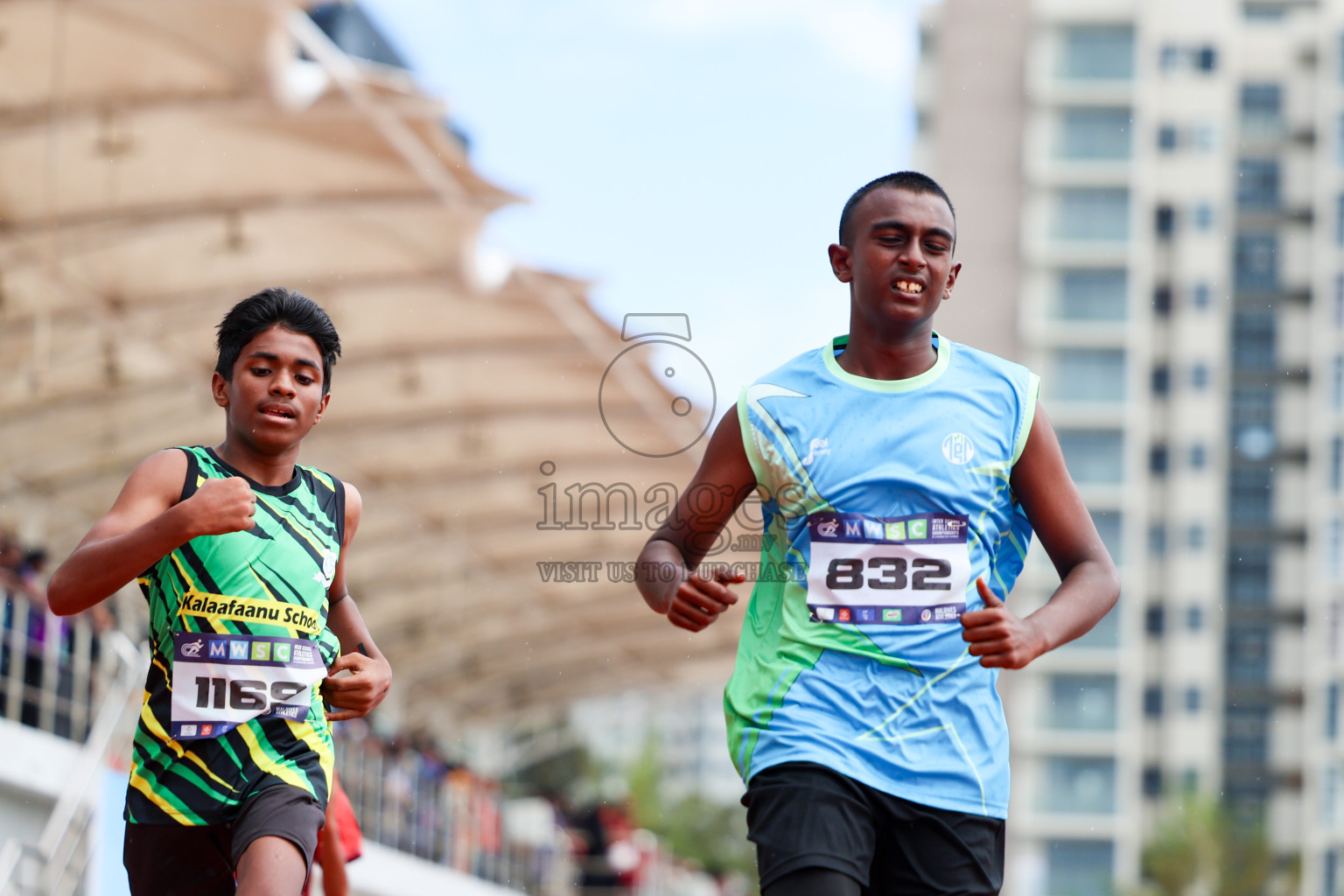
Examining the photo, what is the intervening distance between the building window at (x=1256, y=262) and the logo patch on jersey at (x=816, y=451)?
67282mm

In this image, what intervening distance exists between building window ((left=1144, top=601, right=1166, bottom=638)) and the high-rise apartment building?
0.12 metres

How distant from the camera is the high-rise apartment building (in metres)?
58.4

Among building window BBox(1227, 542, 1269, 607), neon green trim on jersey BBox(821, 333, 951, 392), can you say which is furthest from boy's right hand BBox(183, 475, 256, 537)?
building window BBox(1227, 542, 1269, 607)

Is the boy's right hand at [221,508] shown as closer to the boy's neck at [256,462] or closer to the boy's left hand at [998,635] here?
the boy's neck at [256,462]

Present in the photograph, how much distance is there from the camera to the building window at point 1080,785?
5775 cm

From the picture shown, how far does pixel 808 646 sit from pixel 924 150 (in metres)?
62.2

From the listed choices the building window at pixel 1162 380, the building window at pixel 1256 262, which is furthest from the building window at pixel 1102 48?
the building window at pixel 1162 380

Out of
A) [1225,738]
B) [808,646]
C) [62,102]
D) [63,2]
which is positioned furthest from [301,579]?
[1225,738]

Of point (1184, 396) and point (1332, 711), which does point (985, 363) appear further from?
point (1184, 396)

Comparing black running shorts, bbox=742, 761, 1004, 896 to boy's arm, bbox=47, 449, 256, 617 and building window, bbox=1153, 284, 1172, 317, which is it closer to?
boy's arm, bbox=47, 449, 256, 617

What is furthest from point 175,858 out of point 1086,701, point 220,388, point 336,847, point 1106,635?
point 1106,635

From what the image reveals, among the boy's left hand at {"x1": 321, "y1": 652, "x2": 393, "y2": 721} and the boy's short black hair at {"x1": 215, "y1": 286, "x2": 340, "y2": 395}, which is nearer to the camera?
the boy's left hand at {"x1": 321, "y1": 652, "x2": 393, "y2": 721}

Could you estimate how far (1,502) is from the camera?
2162 centimetres

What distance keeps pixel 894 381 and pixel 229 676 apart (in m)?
1.39
